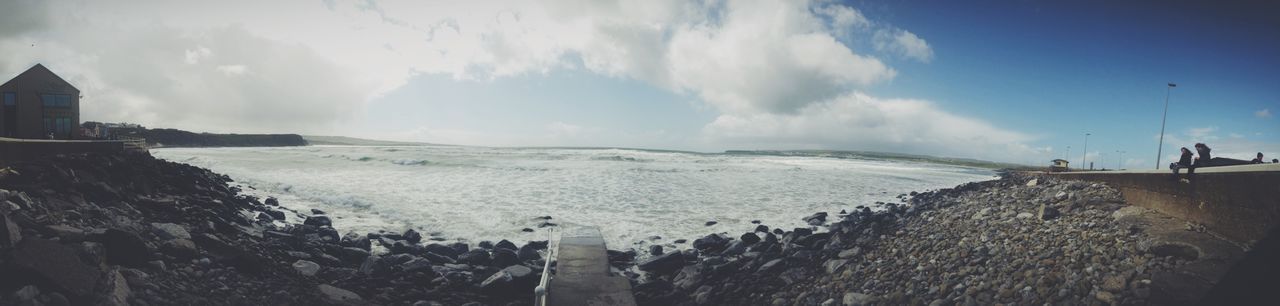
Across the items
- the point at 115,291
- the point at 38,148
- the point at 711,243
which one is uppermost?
the point at 38,148

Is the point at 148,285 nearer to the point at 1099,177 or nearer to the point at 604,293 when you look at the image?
the point at 604,293

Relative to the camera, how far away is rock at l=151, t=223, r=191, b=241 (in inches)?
227

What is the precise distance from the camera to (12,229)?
4.06 metres

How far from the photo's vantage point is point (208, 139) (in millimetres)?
68125

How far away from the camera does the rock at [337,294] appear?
201 inches

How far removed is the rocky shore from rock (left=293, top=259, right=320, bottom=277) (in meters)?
0.02

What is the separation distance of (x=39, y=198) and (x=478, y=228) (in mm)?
6036

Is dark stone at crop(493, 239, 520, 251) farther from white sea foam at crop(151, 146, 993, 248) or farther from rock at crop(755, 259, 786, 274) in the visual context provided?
rock at crop(755, 259, 786, 274)

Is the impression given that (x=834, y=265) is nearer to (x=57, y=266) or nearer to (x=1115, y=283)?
(x=1115, y=283)

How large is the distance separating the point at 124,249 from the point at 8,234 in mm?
763

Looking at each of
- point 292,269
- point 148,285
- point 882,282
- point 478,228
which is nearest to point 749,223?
point 882,282

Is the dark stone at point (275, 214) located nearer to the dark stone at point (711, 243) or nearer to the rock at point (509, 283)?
the rock at point (509, 283)

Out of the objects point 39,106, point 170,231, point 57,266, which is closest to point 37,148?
point 170,231

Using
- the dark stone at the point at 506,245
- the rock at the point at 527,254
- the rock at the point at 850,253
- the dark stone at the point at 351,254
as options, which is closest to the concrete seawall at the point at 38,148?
the dark stone at the point at 351,254
